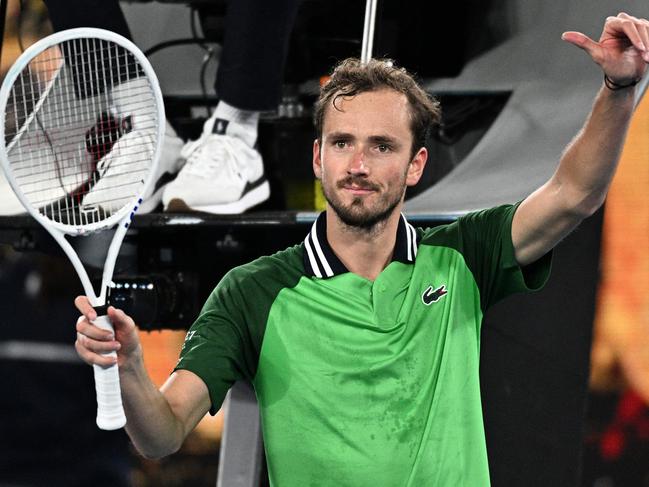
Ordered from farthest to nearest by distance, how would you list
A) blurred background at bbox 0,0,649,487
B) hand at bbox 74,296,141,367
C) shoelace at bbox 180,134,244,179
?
shoelace at bbox 180,134,244,179 < blurred background at bbox 0,0,649,487 < hand at bbox 74,296,141,367

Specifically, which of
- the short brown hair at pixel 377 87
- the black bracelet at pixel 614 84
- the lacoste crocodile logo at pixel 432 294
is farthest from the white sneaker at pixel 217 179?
the black bracelet at pixel 614 84

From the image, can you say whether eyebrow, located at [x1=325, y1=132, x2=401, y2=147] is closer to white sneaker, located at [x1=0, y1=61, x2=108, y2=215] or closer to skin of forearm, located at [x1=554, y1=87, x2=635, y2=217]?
skin of forearm, located at [x1=554, y1=87, x2=635, y2=217]

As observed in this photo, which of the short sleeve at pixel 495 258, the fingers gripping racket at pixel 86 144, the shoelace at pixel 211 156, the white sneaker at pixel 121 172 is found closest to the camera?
the fingers gripping racket at pixel 86 144

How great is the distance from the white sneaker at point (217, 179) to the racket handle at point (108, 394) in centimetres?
87

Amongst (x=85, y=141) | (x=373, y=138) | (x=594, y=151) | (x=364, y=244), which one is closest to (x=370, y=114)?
(x=373, y=138)

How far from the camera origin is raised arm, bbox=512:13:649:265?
124 cm

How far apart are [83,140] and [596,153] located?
3.35 feet

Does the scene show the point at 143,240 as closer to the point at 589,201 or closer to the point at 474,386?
the point at 474,386

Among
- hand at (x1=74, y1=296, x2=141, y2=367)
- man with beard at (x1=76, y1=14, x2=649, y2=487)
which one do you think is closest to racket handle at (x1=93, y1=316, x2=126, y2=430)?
hand at (x1=74, y1=296, x2=141, y2=367)

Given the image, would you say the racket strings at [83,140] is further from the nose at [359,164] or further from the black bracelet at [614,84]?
the black bracelet at [614,84]

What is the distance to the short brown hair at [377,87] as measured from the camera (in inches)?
58.1

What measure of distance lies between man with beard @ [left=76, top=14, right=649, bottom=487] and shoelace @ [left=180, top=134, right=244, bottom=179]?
594 mm

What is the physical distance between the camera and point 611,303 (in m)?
2.26

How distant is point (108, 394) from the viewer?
1.18m
